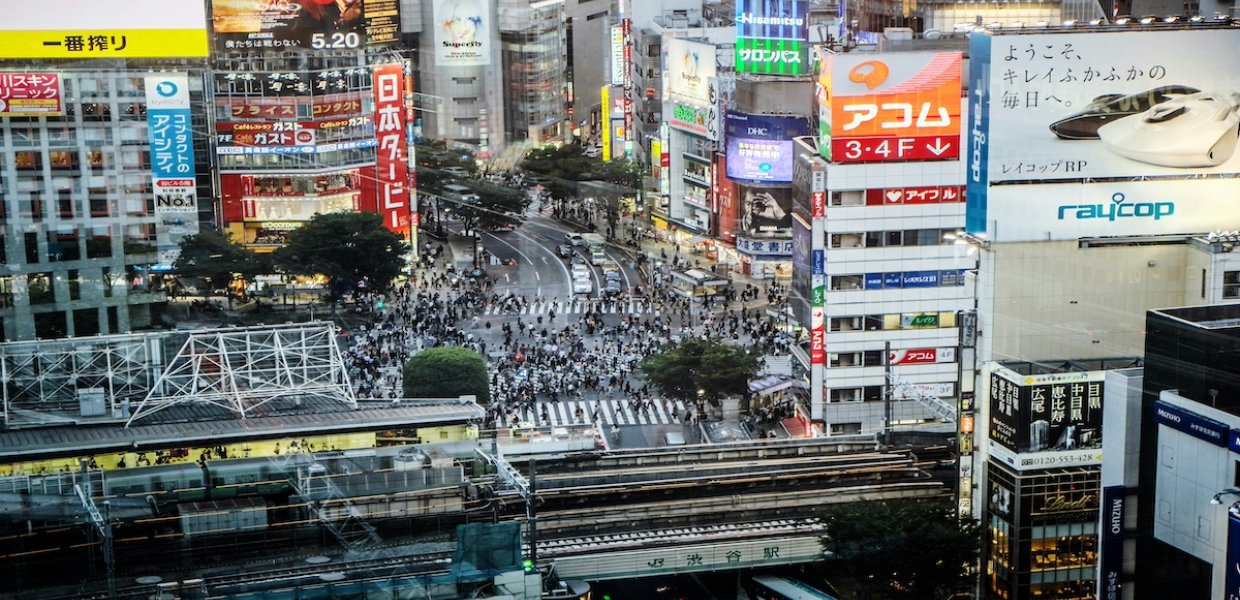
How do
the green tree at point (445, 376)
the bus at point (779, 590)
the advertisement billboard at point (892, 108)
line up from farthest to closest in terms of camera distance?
the green tree at point (445, 376)
the advertisement billboard at point (892, 108)
the bus at point (779, 590)

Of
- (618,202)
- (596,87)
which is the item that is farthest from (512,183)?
(596,87)

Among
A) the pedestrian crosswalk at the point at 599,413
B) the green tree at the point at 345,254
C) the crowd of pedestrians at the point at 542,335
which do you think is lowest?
the pedestrian crosswalk at the point at 599,413

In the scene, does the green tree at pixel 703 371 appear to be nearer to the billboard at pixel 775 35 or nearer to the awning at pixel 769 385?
the awning at pixel 769 385

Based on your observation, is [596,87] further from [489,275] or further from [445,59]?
[489,275]

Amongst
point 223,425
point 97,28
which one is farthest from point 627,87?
point 223,425

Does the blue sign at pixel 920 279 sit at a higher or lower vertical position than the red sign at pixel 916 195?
lower

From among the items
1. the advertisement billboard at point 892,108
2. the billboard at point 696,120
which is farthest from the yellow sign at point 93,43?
the billboard at point 696,120
